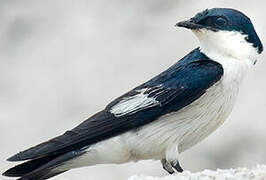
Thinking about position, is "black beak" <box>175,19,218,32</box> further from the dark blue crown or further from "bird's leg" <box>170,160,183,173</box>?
"bird's leg" <box>170,160,183,173</box>

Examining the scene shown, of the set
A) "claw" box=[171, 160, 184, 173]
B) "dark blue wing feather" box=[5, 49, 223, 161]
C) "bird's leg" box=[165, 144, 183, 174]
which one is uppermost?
"dark blue wing feather" box=[5, 49, 223, 161]

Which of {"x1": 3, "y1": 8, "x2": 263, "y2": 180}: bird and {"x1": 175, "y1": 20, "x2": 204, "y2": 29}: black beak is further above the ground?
{"x1": 175, "y1": 20, "x2": 204, "y2": 29}: black beak

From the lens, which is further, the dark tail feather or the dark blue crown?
the dark blue crown

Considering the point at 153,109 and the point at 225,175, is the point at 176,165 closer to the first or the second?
the point at 153,109

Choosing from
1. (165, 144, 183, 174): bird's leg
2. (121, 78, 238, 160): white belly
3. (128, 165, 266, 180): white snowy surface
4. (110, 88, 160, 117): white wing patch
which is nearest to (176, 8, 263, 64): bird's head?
(121, 78, 238, 160): white belly

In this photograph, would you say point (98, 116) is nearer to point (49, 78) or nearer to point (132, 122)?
point (132, 122)

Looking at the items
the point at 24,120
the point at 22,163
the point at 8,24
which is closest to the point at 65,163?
the point at 22,163

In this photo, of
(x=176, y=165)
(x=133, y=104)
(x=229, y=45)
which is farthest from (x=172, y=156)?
(x=229, y=45)
